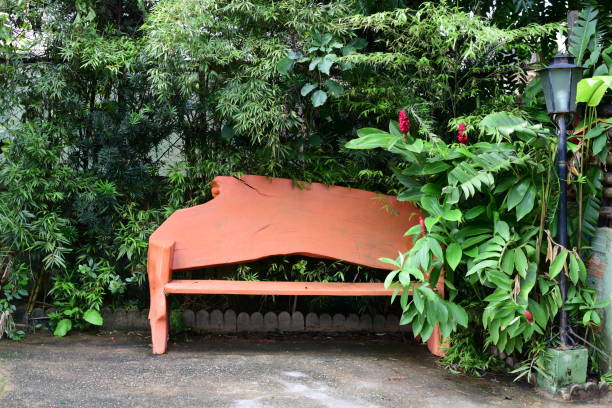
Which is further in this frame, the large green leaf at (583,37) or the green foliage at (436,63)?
the green foliage at (436,63)

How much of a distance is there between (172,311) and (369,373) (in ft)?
5.74

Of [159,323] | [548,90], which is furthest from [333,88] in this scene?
[159,323]

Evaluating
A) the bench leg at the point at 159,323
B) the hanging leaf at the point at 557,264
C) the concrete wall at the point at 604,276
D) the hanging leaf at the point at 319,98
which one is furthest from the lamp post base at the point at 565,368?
the bench leg at the point at 159,323

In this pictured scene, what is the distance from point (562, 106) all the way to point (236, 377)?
99.8 inches

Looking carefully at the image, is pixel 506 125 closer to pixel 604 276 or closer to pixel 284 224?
pixel 604 276

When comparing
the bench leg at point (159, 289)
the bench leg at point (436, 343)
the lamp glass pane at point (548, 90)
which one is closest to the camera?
the lamp glass pane at point (548, 90)

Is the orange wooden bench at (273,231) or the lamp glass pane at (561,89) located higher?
the lamp glass pane at (561,89)

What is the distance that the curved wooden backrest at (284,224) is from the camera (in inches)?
184

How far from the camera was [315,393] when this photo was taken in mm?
3734

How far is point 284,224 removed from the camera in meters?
4.82

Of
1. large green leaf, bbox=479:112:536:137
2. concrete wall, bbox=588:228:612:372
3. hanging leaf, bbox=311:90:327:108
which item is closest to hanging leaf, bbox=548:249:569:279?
concrete wall, bbox=588:228:612:372

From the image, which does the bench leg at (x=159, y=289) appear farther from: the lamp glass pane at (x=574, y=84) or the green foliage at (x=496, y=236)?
the lamp glass pane at (x=574, y=84)

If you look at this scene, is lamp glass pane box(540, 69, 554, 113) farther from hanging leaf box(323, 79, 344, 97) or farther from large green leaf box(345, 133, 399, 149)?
hanging leaf box(323, 79, 344, 97)

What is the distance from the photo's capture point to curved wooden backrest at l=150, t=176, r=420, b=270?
4684 mm
